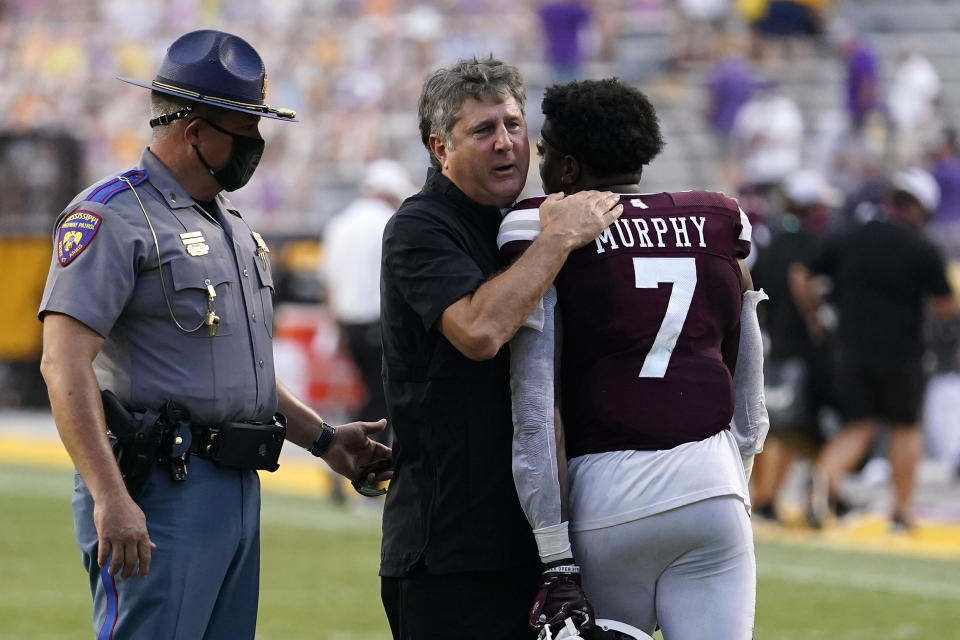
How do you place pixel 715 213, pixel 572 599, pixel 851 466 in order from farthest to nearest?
pixel 851 466, pixel 715 213, pixel 572 599

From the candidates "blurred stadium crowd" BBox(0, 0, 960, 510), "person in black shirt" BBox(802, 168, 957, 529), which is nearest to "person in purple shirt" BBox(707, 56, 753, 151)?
"blurred stadium crowd" BBox(0, 0, 960, 510)

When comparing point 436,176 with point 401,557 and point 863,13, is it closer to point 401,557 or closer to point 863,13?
point 401,557

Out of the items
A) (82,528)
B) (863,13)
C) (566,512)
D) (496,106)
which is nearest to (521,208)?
(496,106)

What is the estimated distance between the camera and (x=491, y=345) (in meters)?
3.87

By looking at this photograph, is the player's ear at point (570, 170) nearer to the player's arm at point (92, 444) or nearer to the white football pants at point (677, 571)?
the white football pants at point (677, 571)

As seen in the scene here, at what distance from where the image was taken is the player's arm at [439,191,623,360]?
3.84m

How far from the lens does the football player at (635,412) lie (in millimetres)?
3896

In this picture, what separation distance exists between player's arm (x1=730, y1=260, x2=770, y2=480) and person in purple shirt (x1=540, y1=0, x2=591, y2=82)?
15.8m

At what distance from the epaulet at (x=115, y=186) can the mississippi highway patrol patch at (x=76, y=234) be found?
0.06 m

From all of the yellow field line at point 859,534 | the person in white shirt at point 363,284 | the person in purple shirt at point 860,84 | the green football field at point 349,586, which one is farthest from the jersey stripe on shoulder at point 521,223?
the person in purple shirt at point 860,84

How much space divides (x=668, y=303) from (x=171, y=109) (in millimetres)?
1364

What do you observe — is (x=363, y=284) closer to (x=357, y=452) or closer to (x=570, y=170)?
(x=357, y=452)

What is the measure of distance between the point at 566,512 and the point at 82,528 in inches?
47.3

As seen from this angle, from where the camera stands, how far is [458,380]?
4062 millimetres
